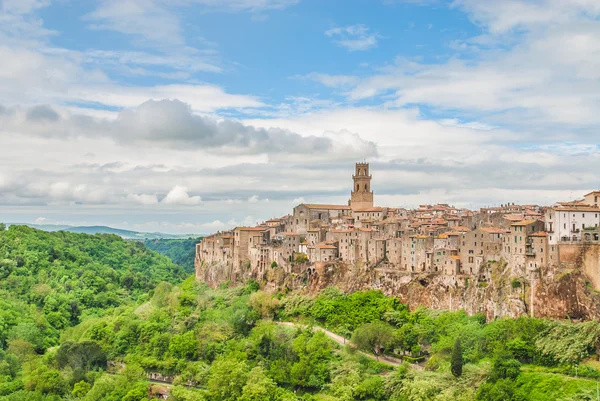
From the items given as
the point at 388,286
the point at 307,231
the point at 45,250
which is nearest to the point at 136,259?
the point at 45,250

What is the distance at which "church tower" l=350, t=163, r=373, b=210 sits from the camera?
8800cm

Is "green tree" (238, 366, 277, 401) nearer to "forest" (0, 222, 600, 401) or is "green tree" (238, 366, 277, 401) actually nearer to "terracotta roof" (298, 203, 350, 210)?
"forest" (0, 222, 600, 401)

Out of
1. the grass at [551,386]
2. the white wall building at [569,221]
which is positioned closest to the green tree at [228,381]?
the grass at [551,386]

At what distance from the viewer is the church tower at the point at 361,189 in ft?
289

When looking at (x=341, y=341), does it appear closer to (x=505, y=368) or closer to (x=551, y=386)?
(x=505, y=368)

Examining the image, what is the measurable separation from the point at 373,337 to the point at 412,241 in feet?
38.1

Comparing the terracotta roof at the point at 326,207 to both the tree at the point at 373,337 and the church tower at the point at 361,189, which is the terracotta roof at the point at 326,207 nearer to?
the church tower at the point at 361,189

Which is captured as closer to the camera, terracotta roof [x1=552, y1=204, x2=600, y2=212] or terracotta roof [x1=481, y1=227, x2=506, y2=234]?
terracotta roof [x1=552, y1=204, x2=600, y2=212]

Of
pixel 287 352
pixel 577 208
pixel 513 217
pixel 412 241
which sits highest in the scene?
pixel 577 208

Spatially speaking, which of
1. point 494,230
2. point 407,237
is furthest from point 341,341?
point 494,230

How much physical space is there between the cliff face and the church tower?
18.9 metres

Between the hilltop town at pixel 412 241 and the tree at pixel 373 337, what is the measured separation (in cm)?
750

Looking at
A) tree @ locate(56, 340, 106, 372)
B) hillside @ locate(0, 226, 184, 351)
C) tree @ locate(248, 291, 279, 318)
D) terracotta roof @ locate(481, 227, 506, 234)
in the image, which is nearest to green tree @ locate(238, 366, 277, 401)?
tree @ locate(248, 291, 279, 318)

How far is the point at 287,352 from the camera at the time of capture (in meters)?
58.2
